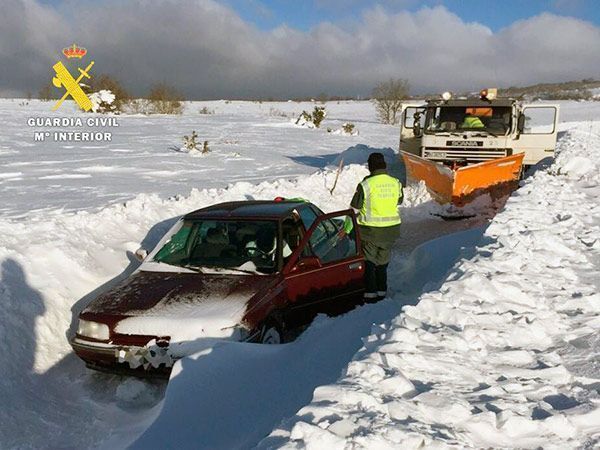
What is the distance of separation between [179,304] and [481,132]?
9605mm

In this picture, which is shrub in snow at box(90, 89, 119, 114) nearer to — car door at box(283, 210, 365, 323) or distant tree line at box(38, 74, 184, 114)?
distant tree line at box(38, 74, 184, 114)

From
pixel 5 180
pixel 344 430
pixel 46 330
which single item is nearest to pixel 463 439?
pixel 344 430

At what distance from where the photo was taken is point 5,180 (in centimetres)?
1198

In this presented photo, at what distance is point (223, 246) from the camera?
17.8ft

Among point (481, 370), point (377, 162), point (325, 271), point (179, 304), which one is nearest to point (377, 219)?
point (377, 162)

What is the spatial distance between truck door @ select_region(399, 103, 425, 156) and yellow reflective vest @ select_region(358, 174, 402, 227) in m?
6.83

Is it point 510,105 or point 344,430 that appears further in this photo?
point 510,105

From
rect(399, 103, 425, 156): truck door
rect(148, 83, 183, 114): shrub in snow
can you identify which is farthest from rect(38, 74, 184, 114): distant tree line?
rect(399, 103, 425, 156): truck door

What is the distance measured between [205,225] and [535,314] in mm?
3229

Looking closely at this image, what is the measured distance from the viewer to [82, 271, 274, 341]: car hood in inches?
164

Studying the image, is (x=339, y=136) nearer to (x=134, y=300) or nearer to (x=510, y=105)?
(x=510, y=105)

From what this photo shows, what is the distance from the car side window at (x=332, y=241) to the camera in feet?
18.4

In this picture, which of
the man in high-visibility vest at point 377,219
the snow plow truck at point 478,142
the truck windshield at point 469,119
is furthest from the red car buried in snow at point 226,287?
the truck windshield at point 469,119

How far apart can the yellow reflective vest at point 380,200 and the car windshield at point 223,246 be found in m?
1.64
